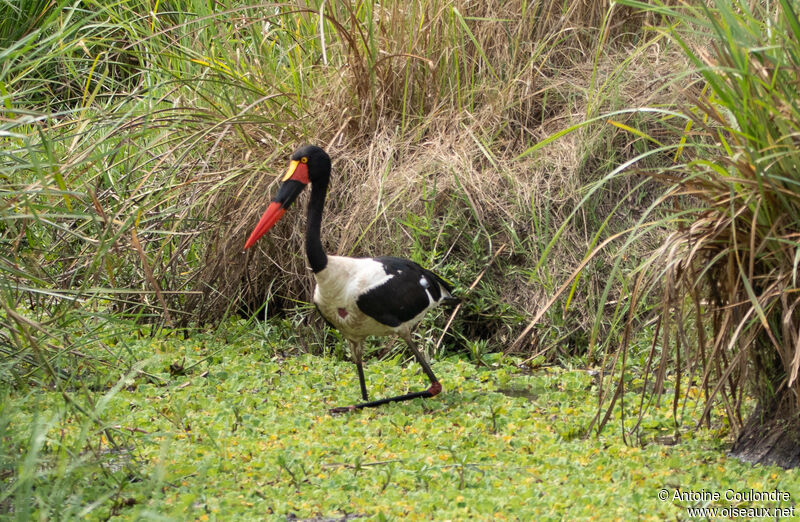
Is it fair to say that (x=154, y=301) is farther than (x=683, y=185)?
Yes

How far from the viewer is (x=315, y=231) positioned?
4.94 metres

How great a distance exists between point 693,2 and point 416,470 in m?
3.80

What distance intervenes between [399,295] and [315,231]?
535 mm

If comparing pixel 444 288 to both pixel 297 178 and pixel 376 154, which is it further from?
pixel 376 154

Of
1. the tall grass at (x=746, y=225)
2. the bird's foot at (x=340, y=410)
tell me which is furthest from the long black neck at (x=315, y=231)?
the tall grass at (x=746, y=225)

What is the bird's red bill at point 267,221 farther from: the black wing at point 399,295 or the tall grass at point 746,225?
the tall grass at point 746,225

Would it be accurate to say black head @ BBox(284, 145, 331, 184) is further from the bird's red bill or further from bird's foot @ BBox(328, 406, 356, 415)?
bird's foot @ BBox(328, 406, 356, 415)

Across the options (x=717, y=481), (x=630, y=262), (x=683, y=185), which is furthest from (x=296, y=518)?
(x=630, y=262)

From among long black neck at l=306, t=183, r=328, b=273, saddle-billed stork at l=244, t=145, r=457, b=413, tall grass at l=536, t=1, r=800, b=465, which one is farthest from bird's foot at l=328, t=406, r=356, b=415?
tall grass at l=536, t=1, r=800, b=465

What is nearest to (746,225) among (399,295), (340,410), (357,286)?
(399,295)

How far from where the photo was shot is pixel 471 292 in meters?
5.75

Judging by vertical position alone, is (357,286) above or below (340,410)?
above

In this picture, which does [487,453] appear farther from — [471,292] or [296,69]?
[296,69]

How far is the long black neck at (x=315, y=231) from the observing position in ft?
15.8
